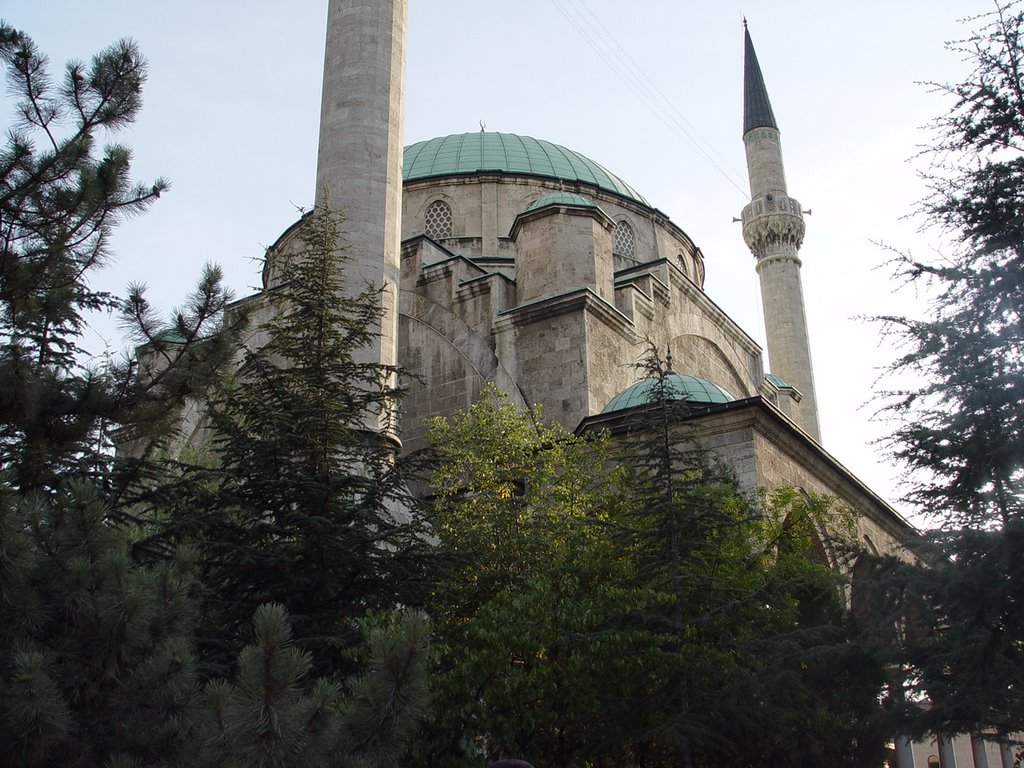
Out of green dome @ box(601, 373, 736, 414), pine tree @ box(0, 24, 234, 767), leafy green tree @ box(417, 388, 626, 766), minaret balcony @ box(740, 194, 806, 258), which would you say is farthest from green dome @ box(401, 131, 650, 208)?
pine tree @ box(0, 24, 234, 767)

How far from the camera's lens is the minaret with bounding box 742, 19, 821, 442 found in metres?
26.4

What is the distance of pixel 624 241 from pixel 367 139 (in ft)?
31.2

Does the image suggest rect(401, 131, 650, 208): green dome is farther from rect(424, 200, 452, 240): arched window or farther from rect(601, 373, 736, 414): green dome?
rect(601, 373, 736, 414): green dome

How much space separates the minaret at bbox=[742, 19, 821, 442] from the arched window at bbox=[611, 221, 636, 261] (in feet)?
20.4

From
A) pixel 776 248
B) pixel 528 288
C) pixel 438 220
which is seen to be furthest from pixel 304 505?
pixel 776 248

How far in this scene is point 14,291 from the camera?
20.1 feet

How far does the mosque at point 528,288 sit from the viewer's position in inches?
496

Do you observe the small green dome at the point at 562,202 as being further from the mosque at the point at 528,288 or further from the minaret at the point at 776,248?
the minaret at the point at 776,248

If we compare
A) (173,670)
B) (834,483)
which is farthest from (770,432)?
(173,670)

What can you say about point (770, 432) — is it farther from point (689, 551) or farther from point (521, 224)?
point (521, 224)

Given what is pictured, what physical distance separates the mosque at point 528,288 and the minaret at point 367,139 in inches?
0.8

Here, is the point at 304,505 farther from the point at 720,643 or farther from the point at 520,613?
the point at 720,643

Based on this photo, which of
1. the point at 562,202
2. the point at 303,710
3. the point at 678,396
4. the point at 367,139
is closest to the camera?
the point at 303,710

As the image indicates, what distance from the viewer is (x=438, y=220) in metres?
21.6
